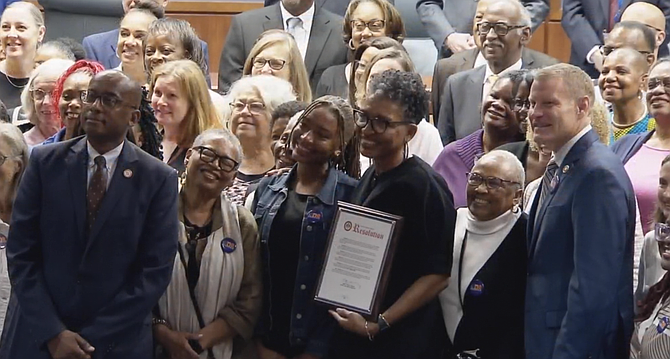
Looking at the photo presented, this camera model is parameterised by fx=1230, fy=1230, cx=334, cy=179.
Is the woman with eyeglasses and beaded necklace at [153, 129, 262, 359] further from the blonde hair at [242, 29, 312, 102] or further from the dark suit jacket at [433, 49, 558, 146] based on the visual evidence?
the dark suit jacket at [433, 49, 558, 146]

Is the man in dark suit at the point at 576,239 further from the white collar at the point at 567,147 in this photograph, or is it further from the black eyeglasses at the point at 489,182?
the black eyeglasses at the point at 489,182

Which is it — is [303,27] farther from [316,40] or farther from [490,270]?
[490,270]

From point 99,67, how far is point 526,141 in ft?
5.66

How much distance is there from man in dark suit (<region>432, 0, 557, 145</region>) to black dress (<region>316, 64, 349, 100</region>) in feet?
1.63

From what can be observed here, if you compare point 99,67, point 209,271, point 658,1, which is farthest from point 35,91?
point 658,1

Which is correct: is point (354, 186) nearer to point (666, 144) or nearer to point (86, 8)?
point (666, 144)

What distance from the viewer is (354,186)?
412 cm

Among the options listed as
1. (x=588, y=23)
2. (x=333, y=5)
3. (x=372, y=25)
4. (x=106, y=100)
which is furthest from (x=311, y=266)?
(x=588, y=23)

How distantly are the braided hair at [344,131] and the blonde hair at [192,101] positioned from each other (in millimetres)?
690

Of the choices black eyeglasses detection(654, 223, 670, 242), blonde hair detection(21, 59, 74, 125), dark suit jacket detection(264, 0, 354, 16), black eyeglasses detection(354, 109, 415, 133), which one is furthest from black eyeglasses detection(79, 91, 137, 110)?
dark suit jacket detection(264, 0, 354, 16)

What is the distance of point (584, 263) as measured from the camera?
141 inches

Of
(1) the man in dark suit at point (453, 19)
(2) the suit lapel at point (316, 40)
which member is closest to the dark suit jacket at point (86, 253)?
(2) the suit lapel at point (316, 40)

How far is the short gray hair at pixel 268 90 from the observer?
499cm

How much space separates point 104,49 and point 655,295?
3960mm
